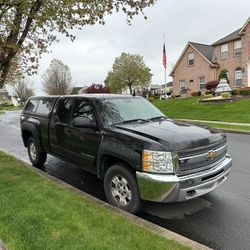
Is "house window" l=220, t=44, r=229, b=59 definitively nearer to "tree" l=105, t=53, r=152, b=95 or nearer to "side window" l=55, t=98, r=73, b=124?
"tree" l=105, t=53, r=152, b=95

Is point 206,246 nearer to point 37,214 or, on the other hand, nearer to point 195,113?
point 37,214

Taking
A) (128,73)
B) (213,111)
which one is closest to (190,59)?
(213,111)

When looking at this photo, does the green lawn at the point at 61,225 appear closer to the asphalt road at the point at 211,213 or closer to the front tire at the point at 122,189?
the front tire at the point at 122,189

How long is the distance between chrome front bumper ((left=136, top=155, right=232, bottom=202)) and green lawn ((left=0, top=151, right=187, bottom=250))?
1.74 feet

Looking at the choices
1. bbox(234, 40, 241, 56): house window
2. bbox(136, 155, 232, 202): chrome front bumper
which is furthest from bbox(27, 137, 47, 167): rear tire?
bbox(234, 40, 241, 56): house window

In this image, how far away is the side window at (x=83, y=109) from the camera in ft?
20.9

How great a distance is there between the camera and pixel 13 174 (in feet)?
24.2

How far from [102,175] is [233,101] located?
22.3m

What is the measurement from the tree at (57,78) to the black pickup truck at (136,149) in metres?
57.8

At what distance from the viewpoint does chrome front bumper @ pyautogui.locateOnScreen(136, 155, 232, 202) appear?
478 cm

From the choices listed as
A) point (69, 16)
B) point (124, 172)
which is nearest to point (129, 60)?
point (69, 16)

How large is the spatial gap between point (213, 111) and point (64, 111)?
727 inches

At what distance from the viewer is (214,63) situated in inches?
1502

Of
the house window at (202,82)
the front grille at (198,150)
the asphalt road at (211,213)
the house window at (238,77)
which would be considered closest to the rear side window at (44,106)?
the asphalt road at (211,213)
